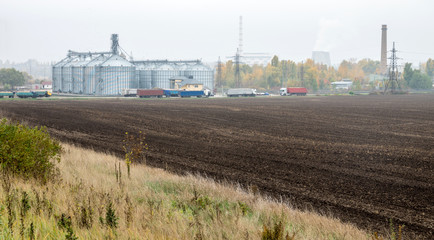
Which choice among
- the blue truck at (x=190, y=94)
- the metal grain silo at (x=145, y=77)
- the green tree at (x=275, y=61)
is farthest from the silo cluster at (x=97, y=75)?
the green tree at (x=275, y=61)

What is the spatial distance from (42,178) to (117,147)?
34.3ft

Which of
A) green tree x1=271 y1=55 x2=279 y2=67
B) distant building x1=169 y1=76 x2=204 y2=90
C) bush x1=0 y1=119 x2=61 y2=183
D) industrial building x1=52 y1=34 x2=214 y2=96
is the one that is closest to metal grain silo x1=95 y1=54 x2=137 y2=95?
industrial building x1=52 y1=34 x2=214 y2=96

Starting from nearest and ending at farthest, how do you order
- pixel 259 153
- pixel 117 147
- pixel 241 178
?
pixel 241 178 < pixel 259 153 < pixel 117 147

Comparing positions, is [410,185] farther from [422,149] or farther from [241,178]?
[422,149]

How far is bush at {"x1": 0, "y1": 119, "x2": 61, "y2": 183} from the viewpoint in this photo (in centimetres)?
1147

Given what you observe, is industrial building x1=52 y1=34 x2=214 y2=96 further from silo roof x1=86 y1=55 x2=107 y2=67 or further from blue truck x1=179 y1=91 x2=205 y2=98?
blue truck x1=179 y1=91 x2=205 y2=98

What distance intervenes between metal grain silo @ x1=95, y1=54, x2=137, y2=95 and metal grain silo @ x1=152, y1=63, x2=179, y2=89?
326 inches

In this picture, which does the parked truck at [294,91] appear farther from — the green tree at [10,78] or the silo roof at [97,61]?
the green tree at [10,78]

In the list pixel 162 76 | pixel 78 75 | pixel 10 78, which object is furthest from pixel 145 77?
pixel 10 78

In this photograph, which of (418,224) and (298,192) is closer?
(418,224)

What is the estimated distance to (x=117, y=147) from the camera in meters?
22.3

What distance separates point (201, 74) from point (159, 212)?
118355 millimetres

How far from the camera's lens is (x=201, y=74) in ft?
413

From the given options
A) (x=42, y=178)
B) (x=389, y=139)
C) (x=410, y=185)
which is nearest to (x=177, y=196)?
(x=42, y=178)
